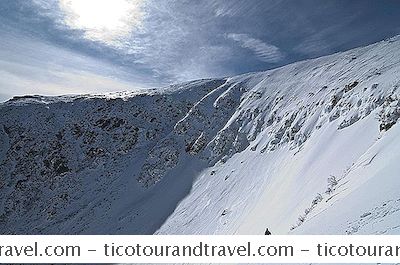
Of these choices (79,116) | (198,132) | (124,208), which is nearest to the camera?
(124,208)

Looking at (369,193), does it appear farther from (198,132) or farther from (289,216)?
Answer: (198,132)

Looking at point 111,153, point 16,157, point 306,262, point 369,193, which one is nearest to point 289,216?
point 369,193

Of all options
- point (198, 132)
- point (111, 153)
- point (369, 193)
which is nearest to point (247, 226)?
point (369, 193)

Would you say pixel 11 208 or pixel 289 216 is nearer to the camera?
pixel 289 216

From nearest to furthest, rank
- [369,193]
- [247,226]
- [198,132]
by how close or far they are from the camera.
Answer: [369,193], [247,226], [198,132]

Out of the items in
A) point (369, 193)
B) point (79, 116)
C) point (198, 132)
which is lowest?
point (369, 193)

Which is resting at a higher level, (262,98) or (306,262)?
(262,98)
